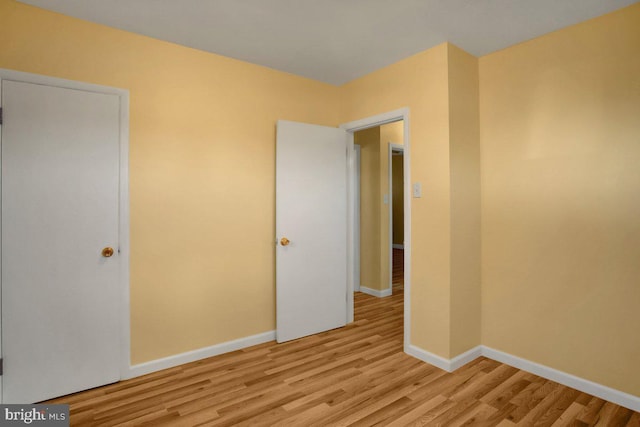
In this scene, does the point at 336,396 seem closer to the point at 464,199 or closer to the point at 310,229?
the point at 310,229

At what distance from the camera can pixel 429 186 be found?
2756 millimetres

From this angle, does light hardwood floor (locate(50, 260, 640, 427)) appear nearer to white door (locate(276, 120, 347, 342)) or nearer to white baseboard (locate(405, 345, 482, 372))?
A: white baseboard (locate(405, 345, 482, 372))

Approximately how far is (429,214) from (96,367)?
2.74 m

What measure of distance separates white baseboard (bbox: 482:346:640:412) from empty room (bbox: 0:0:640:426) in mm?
10

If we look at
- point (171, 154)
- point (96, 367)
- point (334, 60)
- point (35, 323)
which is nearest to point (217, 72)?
point (171, 154)

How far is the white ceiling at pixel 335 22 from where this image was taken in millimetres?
2152

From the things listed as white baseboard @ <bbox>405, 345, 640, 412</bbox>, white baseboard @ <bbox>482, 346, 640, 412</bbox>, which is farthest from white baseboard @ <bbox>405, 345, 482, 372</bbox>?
white baseboard @ <bbox>482, 346, 640, 412</bbox>

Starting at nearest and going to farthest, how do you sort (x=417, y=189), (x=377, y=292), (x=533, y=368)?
(x=533, y=368) < (x=417, y=189) < (x=377, y=292)

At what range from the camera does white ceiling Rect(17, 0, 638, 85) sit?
215 cm

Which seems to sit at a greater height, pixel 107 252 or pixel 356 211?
pixel 356 211

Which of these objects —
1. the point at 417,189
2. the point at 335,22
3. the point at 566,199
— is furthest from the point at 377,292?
the point at 335,22

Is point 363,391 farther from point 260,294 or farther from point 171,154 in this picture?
point 171,154

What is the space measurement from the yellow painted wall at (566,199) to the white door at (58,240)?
2.99 m

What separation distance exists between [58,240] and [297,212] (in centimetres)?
182
